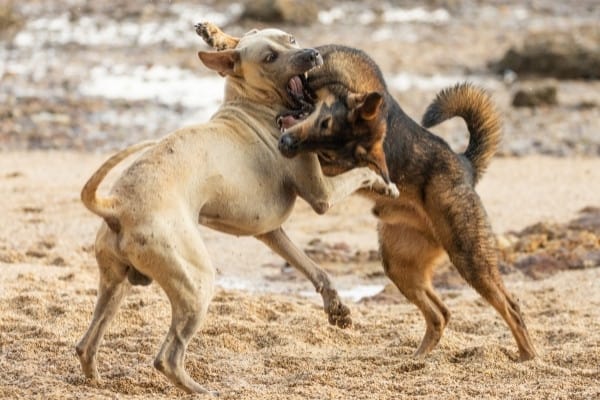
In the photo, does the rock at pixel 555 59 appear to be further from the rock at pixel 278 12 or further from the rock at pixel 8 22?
the rock at pixel 8 22

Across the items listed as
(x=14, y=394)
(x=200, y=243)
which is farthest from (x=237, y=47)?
(x=14, y=394)

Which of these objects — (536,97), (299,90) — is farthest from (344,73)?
(536,97)

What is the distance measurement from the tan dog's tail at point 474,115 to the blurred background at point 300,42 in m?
7.18

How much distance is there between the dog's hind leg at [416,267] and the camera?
26.0 ft

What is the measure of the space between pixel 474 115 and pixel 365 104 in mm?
1416

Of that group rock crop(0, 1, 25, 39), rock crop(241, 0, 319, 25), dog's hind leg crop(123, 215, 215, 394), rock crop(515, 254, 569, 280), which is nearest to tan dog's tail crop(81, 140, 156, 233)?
dog's hind leg crop(123, 215, 215, 394)

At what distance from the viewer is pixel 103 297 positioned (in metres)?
6.54

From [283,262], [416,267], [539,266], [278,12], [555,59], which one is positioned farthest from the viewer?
[278,12]

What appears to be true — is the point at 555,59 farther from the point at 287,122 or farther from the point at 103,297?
the point at 103,297

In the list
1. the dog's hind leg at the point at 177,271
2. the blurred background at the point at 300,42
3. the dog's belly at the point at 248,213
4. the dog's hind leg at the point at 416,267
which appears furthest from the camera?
the blurred background at the point at 300,42

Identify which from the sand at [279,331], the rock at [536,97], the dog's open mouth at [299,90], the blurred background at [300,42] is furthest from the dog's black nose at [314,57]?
the rock at [536,97]

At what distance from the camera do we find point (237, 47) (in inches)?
279

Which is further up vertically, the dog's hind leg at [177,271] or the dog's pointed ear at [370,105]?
the dog's pointed ear at [370,105]

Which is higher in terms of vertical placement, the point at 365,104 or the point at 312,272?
the point at 365,104
